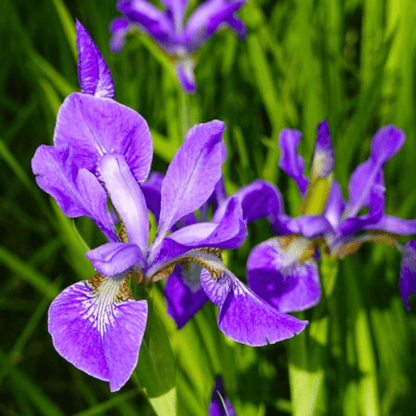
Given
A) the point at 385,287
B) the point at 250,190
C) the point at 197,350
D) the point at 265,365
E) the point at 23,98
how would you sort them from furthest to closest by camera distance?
the point at 23,98
the point at 385,287
the point at 265,365
the point at 197,350
the point at 250,190

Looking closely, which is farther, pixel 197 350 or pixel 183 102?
pixel 183 102

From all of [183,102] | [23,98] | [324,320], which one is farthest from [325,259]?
[23,98]

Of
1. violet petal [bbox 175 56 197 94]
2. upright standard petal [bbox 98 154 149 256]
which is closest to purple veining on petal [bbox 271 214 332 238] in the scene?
upright standard petal [bbox 98 154 149 256]

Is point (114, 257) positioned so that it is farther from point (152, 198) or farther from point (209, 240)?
point (152, 198)

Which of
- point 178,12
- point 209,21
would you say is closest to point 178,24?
point 178,12

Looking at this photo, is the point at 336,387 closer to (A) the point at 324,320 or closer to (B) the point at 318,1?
(A) the point at 324,320

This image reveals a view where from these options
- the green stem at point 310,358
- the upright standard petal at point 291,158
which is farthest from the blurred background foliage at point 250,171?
the upright standard petal at point 291,158

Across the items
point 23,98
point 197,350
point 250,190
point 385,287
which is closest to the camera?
point 250,190

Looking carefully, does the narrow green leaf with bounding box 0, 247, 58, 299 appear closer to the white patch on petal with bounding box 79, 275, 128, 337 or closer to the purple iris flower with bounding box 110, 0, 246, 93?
the white patch on petal with bounding box 79, 275, 128, 337

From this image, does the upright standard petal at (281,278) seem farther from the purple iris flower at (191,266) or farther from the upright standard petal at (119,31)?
the upright standard petal at (119,31)
